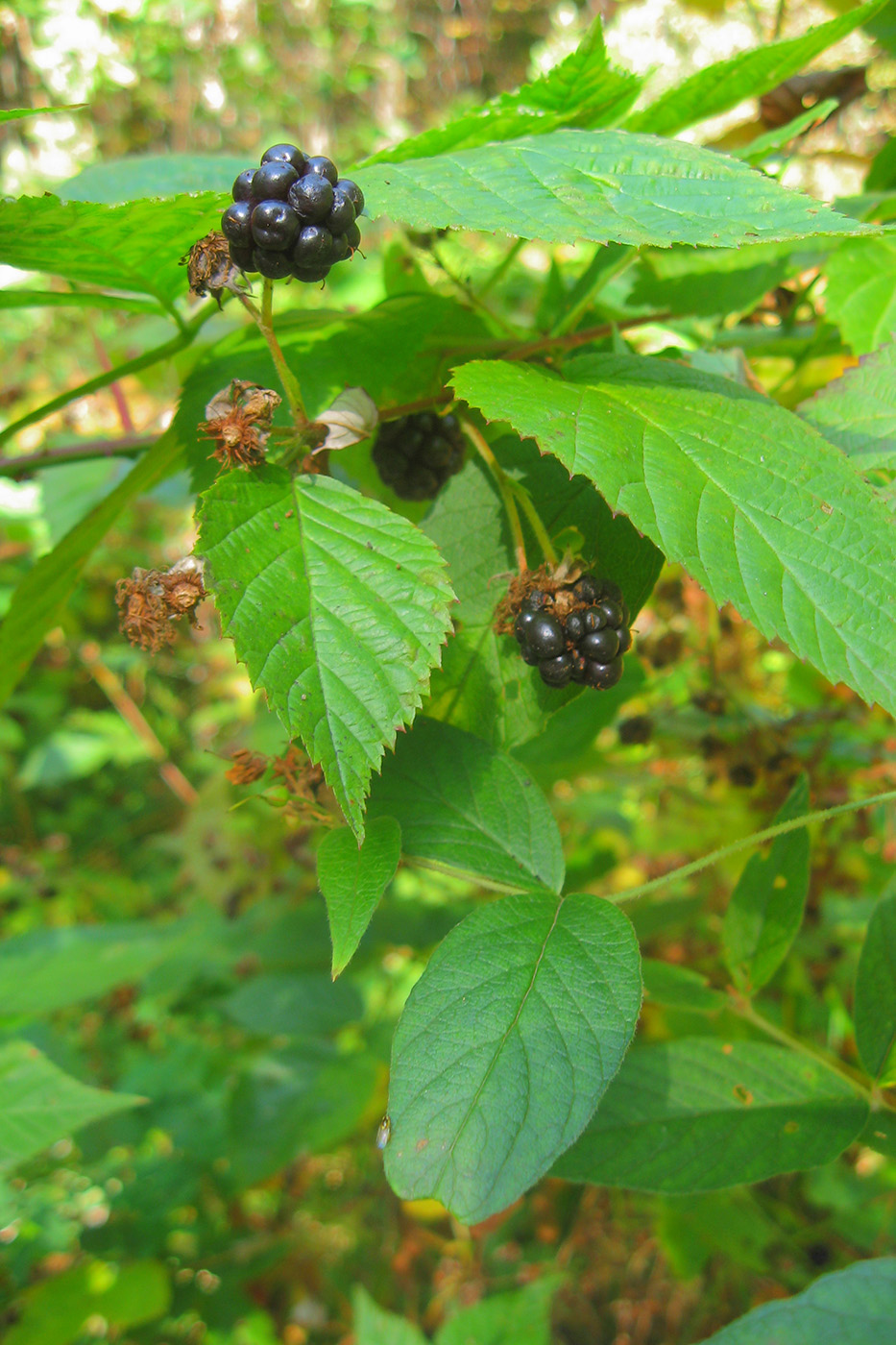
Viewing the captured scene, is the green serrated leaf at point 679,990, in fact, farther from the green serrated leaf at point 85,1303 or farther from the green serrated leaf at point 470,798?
the green serrated leaf at point 85,1303

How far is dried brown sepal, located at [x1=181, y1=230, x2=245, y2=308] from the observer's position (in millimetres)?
619

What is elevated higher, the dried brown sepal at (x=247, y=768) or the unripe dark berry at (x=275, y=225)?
the unripe dark berry at (x=275, y=225)

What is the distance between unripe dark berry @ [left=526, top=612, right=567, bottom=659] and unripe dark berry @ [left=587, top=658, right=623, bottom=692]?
0.03m

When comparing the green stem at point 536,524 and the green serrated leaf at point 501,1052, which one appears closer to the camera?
the green serrated leaf at point 501,1052

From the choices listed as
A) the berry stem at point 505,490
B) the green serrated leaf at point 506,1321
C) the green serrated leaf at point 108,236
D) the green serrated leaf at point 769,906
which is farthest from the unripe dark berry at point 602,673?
the green serrated leaf at point 506,1321

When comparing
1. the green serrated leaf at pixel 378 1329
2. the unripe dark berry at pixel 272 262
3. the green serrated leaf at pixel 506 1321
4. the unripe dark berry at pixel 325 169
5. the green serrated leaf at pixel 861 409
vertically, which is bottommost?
the green serrated leaf at pixel 506 1321

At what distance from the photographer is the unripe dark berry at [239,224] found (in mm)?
595

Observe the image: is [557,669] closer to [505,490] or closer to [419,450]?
[505,490]

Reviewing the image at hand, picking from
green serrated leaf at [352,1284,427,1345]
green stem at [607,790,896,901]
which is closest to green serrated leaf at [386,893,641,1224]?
green stem at [607,790,896,901]

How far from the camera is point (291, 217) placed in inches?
22.9

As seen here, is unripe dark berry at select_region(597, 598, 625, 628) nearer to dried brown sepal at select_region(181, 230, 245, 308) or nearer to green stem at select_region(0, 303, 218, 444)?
dried brown sepal at select_region(181, 230, 245, 308)

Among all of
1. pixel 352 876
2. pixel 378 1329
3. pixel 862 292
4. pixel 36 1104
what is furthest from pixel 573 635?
pixel 378 1329

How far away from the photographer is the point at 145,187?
38.9 inches

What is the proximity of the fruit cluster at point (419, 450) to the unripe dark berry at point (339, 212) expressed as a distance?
8.7 inches
